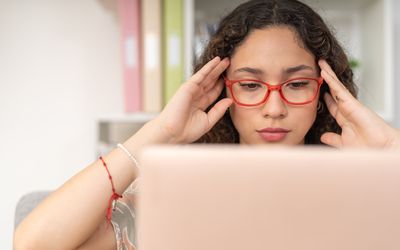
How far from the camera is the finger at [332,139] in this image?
3.65 ft

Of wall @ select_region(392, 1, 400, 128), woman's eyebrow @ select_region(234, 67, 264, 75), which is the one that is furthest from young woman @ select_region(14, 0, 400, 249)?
wall @ select_region(392, 1, 400, 128)

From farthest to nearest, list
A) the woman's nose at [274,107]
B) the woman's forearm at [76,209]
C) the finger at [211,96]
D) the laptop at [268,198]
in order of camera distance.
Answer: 1. the finger at [211,96]
2. the woman's nose at [274,107]
3. the woman's forearm at [76,209]
4. the laptop at [268,198]

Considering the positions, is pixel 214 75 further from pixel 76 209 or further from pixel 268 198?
pixel 268 198

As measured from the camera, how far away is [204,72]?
107 centimetres

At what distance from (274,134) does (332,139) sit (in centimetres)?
19

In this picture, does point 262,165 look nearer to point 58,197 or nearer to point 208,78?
point 58,197

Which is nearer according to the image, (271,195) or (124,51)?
(271,195)

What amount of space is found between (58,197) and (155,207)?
57 centimetres

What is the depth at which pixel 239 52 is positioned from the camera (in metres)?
1.12

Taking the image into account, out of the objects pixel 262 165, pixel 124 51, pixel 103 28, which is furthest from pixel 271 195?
pixel 103 28

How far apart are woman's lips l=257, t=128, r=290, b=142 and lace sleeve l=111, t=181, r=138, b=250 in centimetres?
30

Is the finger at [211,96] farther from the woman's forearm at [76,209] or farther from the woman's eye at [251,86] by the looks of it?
the woman's forearm at [76,209]

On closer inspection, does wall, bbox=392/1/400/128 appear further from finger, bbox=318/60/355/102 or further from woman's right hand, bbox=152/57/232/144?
woman's right hand, bbox=152/57/232/144

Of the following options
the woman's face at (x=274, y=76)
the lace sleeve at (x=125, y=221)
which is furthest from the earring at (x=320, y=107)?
the lace sleeve at (x=125, y=221)
